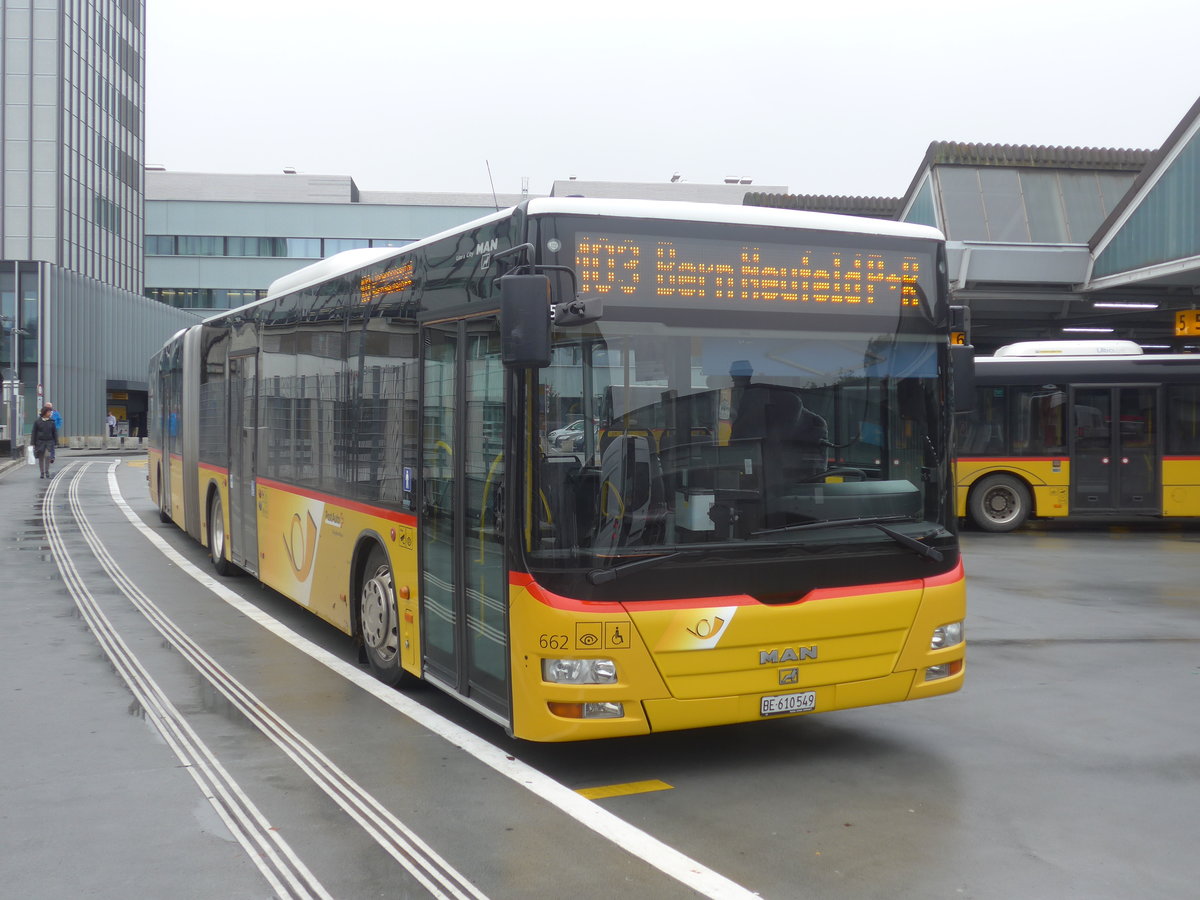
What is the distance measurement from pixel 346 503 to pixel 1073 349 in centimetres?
1456

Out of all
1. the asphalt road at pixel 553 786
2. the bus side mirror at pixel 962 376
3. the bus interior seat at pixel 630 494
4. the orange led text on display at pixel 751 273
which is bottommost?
the asphalt road at pixel 553 786

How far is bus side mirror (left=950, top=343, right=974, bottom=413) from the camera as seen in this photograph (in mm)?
6586

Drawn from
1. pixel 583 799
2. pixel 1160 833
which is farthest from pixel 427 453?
pixel 1160 833

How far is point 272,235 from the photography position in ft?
262

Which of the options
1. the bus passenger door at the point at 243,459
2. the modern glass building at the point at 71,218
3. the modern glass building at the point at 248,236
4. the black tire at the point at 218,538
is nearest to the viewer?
the bus passenger door at the point at 243,459

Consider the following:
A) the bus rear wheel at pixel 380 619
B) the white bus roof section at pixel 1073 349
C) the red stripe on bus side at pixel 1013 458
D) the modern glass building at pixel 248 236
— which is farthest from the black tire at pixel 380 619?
the modern glass building at pixel 248 236

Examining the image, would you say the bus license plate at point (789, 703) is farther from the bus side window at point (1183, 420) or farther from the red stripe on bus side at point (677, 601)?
the bus side window at point (1183, 420)

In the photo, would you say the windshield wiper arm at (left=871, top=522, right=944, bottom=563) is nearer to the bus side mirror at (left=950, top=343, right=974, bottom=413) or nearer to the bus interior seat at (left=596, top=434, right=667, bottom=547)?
the bus side mirror at (left=950, top=343, right=974, bottom=413)

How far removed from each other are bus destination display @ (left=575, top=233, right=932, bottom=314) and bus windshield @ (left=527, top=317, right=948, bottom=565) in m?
0.16

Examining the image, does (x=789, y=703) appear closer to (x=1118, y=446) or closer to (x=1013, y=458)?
(x=1013, y=458)

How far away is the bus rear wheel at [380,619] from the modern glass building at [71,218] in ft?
150

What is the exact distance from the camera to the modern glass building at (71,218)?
2184 inches

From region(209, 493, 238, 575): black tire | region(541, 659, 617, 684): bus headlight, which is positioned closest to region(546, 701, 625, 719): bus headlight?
region(541, 659, 617, 684): bus headlight

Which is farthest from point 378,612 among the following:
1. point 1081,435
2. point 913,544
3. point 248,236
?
point 248,236
